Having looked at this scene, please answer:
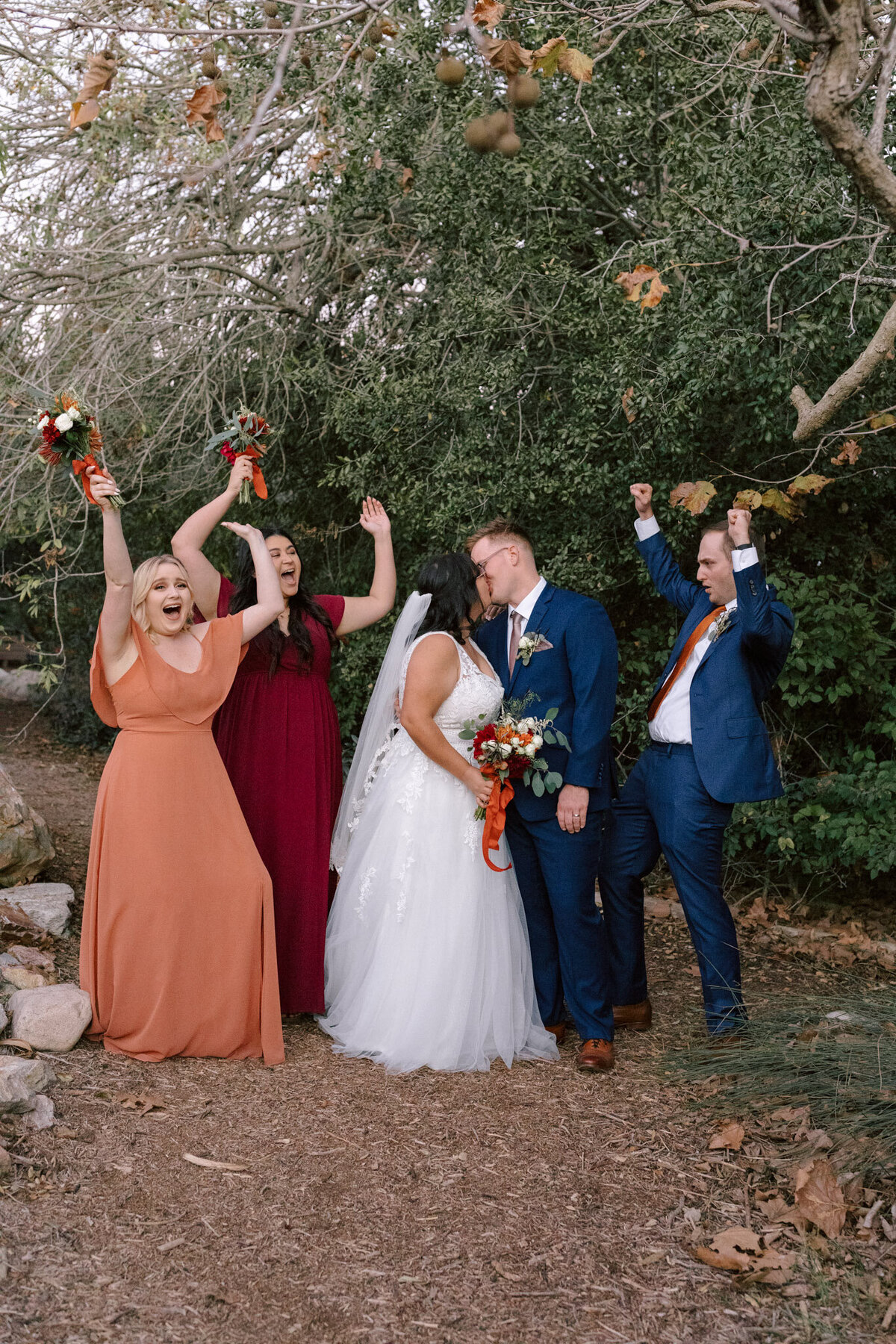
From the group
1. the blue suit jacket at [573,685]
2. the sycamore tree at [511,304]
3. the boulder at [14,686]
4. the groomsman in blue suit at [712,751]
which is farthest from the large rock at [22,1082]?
the boulder at [14,686]

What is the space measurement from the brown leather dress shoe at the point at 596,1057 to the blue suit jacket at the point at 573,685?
37.0 inches

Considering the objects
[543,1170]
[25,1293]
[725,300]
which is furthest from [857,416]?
[25,1293]

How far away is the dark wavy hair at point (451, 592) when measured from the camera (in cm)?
476

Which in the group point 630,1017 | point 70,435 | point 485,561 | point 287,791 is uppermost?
point 70,435

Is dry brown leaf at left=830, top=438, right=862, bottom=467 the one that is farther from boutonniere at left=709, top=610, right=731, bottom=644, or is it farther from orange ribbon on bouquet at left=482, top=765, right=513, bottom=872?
orange ribbon on bouquet at left=482, top=765, right=513, bottom=872

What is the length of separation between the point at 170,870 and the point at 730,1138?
7.65ft

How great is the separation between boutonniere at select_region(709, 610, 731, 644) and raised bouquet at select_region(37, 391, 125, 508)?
2445 millimetres

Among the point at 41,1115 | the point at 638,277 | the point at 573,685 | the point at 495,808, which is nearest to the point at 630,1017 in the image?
the point at 495,808

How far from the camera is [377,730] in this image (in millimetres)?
5090

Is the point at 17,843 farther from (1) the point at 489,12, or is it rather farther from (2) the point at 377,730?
(1) the point at 489,12

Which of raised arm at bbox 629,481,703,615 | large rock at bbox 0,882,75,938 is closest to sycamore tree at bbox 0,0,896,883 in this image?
raised arm at bbox 629,481,703,615

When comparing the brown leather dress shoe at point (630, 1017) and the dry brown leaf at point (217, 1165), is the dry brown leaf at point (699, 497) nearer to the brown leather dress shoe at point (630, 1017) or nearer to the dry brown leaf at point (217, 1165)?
the brown leather dress shoe at point (630, 1017)

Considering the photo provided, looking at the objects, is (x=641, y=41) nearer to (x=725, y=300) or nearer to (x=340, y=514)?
(x=725, y=300)

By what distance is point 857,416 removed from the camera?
6395 millimetres
